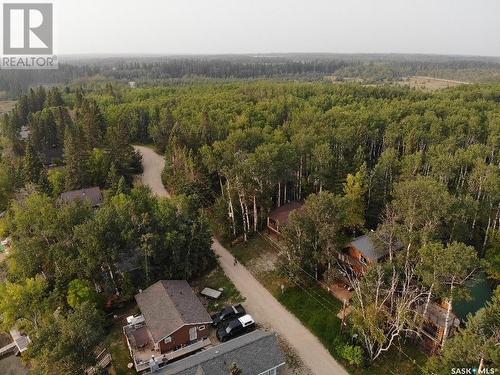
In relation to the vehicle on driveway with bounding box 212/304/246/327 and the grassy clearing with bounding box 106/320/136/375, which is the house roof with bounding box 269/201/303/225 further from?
the grassy clearing with bounding box 106/320/136/375

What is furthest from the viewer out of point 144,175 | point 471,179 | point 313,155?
point 144,175

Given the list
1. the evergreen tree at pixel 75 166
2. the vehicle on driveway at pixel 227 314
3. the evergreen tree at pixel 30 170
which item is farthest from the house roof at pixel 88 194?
the vehicle on driveway at pixel 227 314

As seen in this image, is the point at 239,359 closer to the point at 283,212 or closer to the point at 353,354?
the point at 353,354

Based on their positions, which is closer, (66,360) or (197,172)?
(66,360)

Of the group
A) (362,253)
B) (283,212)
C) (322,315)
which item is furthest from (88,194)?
(362,253)

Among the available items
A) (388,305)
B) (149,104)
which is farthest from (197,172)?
(149,104)

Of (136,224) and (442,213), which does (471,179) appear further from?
(136,224)
